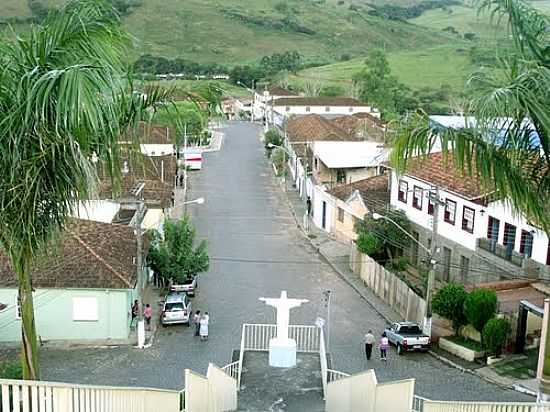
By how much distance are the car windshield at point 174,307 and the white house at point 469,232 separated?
33.1ft

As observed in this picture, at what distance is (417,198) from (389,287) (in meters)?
6.62

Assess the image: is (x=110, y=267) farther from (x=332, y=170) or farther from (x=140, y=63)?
(x=332, y=170)

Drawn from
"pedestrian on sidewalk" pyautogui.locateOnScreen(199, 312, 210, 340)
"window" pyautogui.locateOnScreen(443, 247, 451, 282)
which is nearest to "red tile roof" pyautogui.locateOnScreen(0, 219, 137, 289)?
"pedestrian on sidewalk" pyautogui.locateOnScreen(199, 312, 210, 340)

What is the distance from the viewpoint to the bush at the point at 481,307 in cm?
2634

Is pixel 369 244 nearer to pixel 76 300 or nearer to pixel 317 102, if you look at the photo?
pixel 76 300

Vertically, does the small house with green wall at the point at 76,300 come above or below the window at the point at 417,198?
below

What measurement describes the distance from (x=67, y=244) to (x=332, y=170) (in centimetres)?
2772

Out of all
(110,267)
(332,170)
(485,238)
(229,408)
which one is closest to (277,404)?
(229,408)

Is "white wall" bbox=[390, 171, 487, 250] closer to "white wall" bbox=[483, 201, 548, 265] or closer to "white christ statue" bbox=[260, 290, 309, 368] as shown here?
"white wall" bbox=[483, 201, 548, 265]

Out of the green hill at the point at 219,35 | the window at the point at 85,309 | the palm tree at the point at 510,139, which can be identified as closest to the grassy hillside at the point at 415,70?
the green hill at the point at 219,35

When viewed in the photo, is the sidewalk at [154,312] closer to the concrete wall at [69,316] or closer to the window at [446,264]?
the concrete wall at [69,316]

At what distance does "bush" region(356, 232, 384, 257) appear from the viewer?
35881mm

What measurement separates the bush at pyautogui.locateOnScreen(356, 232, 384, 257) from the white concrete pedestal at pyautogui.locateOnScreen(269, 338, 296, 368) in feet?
51.7

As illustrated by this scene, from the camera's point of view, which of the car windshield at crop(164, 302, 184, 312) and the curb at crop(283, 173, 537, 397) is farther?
the car windshield at crop(164, 302, 184, 312)
